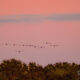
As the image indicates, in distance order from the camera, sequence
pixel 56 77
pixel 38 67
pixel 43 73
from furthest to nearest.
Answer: pixel 38 67 → pixel 43 73 → pixel 56 77

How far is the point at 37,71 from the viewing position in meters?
8.94

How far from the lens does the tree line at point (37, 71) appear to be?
8.05 m

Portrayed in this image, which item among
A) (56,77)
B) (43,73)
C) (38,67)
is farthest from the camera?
(38,67)

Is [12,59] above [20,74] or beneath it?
above

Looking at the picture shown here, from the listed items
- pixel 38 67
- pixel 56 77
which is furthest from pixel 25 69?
pixel 56 77

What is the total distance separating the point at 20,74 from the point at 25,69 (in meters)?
0.75

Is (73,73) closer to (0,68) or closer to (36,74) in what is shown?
(36,74)

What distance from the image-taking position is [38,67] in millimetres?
9250

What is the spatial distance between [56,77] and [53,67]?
3.16 feet

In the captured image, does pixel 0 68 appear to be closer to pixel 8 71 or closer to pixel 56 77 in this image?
pixel 8 71

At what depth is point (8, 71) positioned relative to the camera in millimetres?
8477

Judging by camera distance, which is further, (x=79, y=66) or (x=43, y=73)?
(x=79, y=66)

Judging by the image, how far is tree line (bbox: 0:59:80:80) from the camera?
26.4 ft

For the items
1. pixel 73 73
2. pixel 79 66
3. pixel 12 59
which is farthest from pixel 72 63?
pixel 12 59
